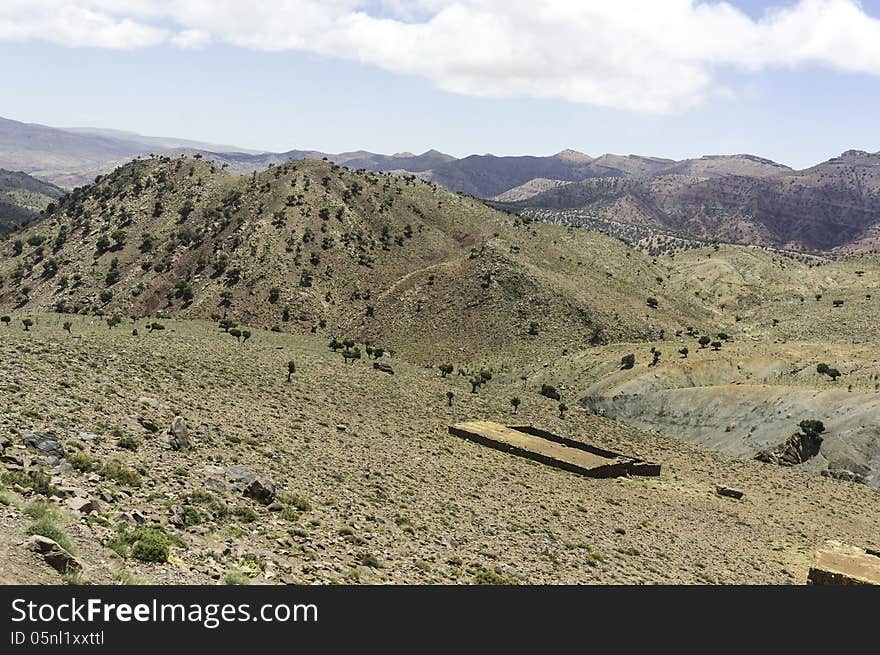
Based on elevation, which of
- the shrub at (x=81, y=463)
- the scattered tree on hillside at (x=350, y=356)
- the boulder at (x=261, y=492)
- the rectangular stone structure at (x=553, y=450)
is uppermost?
the shrub at (x=81, y=463)

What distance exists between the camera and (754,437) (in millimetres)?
52031

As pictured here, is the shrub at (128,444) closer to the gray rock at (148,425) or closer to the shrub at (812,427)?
the gray rock at (148,425)

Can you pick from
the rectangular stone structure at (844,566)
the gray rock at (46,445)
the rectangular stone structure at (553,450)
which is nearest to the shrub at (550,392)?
the rectangular stone structure at (553,450)

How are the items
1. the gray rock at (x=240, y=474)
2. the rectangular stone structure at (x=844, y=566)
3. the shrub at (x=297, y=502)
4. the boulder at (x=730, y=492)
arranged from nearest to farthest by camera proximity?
the shrub at (x=297, y=502) → the gray rock at (x=240, y=474) → the rectangular stone structure at (x=844, y=566) → the boulder at (x=730, y=492)

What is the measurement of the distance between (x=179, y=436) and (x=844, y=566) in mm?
29137

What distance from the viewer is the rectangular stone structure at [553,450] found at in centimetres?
4178

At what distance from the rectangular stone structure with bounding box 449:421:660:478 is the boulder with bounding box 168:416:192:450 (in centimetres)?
2211

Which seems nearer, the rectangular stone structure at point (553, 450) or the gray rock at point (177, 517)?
the gray rock at point (177, 517)

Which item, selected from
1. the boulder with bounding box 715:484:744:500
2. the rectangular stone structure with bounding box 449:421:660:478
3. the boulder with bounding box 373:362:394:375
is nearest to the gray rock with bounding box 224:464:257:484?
the rectangular stone structure with bounding box 449:421:660:478

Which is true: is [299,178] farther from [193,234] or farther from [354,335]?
[354,335]

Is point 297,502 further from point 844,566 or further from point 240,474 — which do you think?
point 844,566

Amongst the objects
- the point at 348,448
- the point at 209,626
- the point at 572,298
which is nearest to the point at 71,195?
the point at 572,298

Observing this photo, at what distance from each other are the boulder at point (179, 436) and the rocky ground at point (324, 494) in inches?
3.8

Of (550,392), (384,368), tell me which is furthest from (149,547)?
(550,392)
